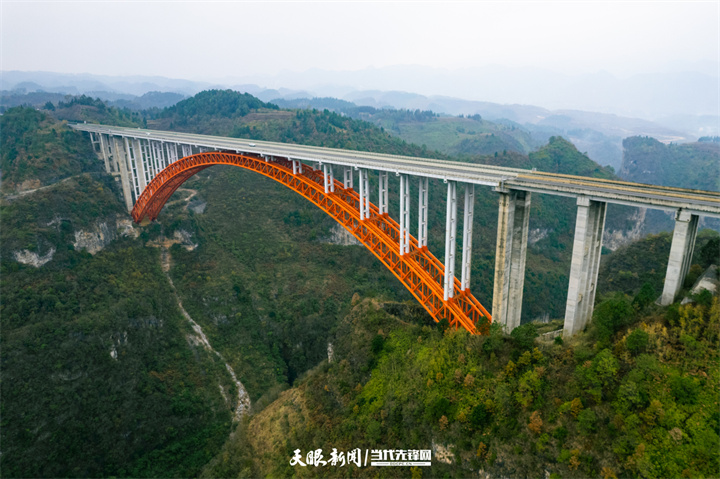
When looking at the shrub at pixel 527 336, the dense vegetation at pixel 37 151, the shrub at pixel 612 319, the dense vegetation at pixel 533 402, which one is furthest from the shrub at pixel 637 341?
the dense vegetation at pixel 37 151

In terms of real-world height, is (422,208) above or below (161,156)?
below

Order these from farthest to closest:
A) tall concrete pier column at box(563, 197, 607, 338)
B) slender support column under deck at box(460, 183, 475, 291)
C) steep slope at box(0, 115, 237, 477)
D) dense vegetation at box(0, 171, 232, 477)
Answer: steep slope at box(0, 115, 237, 477) < dense vegetation at box(0, 171, 232, 477) < slender support column under deck at box(460, 183, 475, 291) < tall concrete pier column at box(563, 197, 607, 338)

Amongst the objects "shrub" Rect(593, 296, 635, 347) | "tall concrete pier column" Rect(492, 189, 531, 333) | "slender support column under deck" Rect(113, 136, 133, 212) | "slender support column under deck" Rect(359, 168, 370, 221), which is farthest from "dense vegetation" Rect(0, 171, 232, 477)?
"shrub" Rect(593, 296, 635, 347)

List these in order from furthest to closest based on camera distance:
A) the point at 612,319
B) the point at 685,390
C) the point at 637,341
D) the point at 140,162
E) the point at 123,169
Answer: the point at 123,169 < the point at 140,162 < the point at 612,319 < the point at 637,341 < the point at 685,390

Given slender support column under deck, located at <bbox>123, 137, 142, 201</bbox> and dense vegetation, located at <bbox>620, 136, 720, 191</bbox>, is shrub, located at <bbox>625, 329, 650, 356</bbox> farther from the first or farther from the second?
dense vegetation, located at <bbox>620, 136, 720, 191</bbox>

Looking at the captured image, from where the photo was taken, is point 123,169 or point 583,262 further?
point 123,169

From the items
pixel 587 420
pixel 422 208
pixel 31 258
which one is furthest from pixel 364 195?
pixel 31 258

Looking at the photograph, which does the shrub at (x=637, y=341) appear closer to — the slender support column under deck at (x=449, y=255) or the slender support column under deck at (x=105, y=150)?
the slender support column under deck at (x=449, y=255)

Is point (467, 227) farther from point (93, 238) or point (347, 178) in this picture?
point (93, 238)
